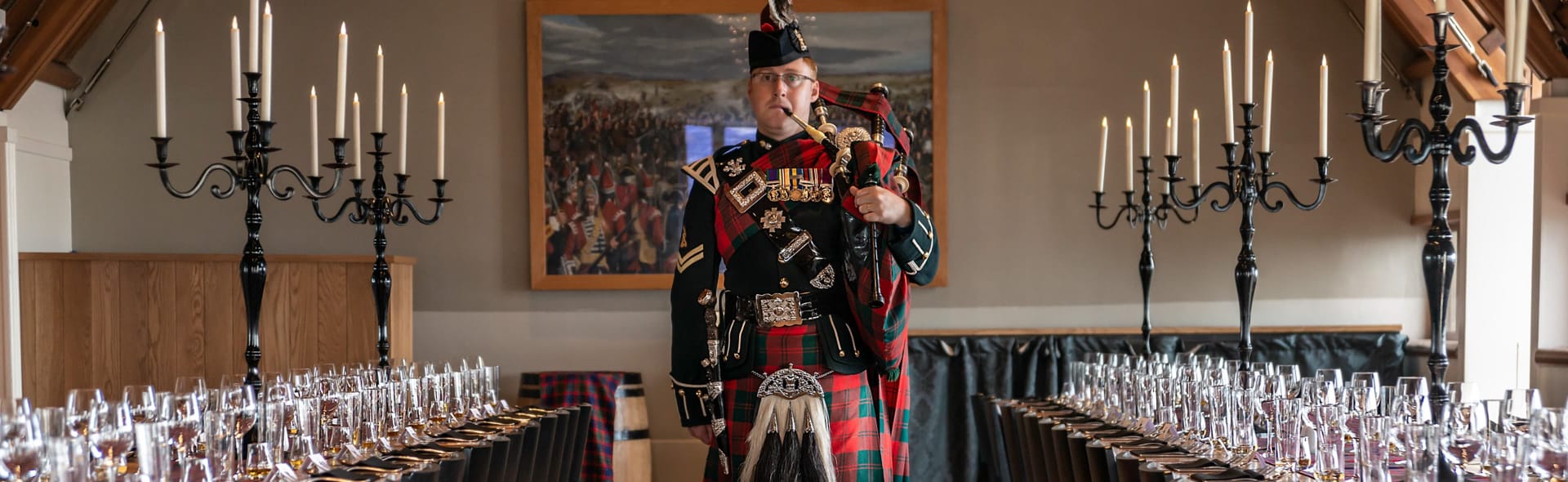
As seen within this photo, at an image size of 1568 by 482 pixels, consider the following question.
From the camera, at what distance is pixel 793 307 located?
10.1ft

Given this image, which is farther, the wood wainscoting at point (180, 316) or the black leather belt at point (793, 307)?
the wood wainscoting at point (180, 316)

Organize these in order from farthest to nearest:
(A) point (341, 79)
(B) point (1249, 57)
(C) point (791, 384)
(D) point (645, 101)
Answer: (D) point (645, 101) → (A) point (341, 79) → (B) point (1249, 57) → (C) point (791, 384)

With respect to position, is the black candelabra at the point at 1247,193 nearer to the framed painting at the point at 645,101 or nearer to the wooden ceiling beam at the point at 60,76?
the framed painting at the point at 645,101

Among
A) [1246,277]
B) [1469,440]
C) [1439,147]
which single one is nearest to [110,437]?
[1469,440]

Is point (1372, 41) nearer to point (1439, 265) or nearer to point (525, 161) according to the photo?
point (1439, 265)

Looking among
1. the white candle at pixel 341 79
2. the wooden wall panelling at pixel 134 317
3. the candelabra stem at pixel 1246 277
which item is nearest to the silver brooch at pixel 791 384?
the white candle at pixel 341 79

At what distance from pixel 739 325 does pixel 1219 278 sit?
4516 mm

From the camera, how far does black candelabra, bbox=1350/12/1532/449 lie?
9.21 ft

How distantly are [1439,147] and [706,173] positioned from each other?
1.75m

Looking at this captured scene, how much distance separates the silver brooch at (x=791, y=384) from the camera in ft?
9.91

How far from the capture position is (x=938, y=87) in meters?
6.91

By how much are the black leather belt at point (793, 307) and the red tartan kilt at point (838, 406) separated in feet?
0.06

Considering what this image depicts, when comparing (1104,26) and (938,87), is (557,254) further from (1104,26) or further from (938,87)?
(1104,26)

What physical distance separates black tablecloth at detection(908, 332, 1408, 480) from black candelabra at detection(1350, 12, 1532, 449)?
3091 mm
